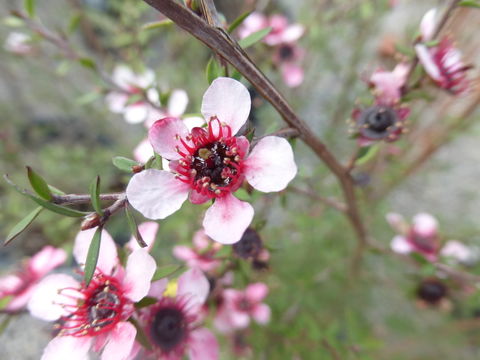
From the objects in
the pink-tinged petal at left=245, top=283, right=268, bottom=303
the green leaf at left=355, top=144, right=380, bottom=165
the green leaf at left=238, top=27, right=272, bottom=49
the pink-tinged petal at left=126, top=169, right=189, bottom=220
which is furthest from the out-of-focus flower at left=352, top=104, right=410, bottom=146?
the pink-tinged petal at left=245, top=283, right=268, bottom=303

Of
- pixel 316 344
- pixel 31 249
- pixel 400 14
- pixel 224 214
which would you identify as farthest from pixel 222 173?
pixel 400 14

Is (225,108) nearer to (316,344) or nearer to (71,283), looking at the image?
(71,283)

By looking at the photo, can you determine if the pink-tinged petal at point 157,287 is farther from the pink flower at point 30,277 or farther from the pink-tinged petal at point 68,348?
the pink flower at point 30,277

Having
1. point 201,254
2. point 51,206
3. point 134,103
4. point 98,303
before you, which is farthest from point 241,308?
point 51,206

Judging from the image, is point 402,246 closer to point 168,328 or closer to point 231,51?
point 168,328

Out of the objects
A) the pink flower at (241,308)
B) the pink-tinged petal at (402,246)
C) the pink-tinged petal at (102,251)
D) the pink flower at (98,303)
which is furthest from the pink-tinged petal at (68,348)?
the pink-tinged petal at (402,246)

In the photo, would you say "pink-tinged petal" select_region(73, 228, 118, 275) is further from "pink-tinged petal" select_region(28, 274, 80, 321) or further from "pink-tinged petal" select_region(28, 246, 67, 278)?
"pink-tinged petal" select_region(28, 246, 67, 278)
